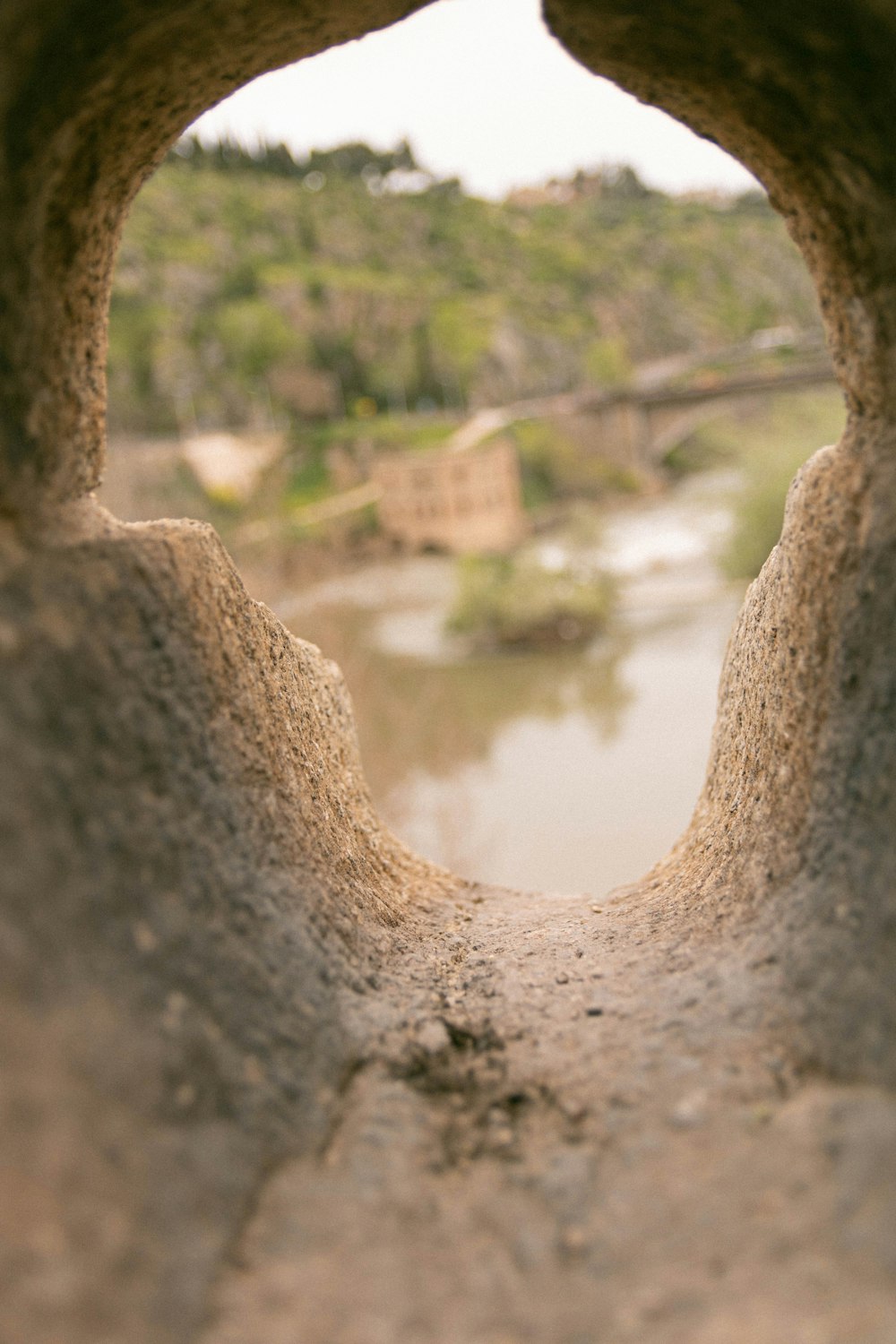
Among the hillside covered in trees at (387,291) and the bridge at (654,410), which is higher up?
the hillside covered in trees at (387,291)

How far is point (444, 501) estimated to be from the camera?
116 feet

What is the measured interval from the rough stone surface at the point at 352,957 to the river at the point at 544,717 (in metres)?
9.98

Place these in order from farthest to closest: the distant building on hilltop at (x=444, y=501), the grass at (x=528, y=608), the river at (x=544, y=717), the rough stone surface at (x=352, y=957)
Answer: the distant building on hilltop at (x=444, y=501)
the grass at (x=528, y=608)
the river at (x=544, y=717)
the rough stone surface at (x=352, y=957)

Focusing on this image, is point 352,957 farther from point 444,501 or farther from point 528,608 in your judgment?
point 444,501

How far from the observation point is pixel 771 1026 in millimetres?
2645

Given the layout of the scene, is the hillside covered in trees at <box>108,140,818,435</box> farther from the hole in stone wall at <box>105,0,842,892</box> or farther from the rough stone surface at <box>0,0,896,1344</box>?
the rough stone surface at <box>0,0,896,1344</box>

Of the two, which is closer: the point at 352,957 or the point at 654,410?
the point at 352,957

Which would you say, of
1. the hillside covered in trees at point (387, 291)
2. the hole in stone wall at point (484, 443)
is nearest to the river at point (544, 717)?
the hole in stone wall at point (484, 443)

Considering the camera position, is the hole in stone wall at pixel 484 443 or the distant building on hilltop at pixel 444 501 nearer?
the hole in stone wall at pixel 484 443

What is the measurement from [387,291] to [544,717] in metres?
35.6

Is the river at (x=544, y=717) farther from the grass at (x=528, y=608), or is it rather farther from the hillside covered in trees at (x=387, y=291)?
the hillside covered in trees at (x=387, y=291)

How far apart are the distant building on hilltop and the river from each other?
259cm

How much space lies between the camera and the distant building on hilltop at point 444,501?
1396 inches

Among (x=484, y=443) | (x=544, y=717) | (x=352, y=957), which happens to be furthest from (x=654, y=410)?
(x=352, y=957)
